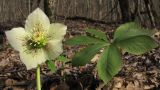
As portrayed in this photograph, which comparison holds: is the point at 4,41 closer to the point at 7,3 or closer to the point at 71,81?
the point at 71,81

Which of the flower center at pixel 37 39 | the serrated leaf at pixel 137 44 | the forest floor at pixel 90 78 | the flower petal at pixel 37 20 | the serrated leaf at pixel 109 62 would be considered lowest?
the forest floor at pixel 90 78

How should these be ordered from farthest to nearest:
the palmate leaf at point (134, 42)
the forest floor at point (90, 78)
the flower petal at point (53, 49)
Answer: the forest floor at point (90, 78) → the palmate leaf at point (134, 42) → the flower petal at point (53, 49)

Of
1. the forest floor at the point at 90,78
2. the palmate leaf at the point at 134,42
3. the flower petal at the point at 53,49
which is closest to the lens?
the flower petal at the point at 53,49

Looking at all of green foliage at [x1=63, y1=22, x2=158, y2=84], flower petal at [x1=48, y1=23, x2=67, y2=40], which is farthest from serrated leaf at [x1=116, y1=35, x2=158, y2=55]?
flower petal at [x1=48, y1=23, x2=67, y2=40]

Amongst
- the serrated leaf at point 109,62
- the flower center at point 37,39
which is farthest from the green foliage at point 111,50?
the flower center at point 37,39

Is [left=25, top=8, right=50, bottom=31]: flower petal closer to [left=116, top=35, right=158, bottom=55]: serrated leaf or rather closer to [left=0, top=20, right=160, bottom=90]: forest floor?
[left=116, top=35, right=158, bottom=55]: serrated leaf

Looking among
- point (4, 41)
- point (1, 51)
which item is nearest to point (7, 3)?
point (4, 41)

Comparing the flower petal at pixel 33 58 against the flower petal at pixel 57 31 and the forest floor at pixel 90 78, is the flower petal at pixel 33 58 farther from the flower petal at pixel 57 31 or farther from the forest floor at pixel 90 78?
the forest floor at pixel 90 78
